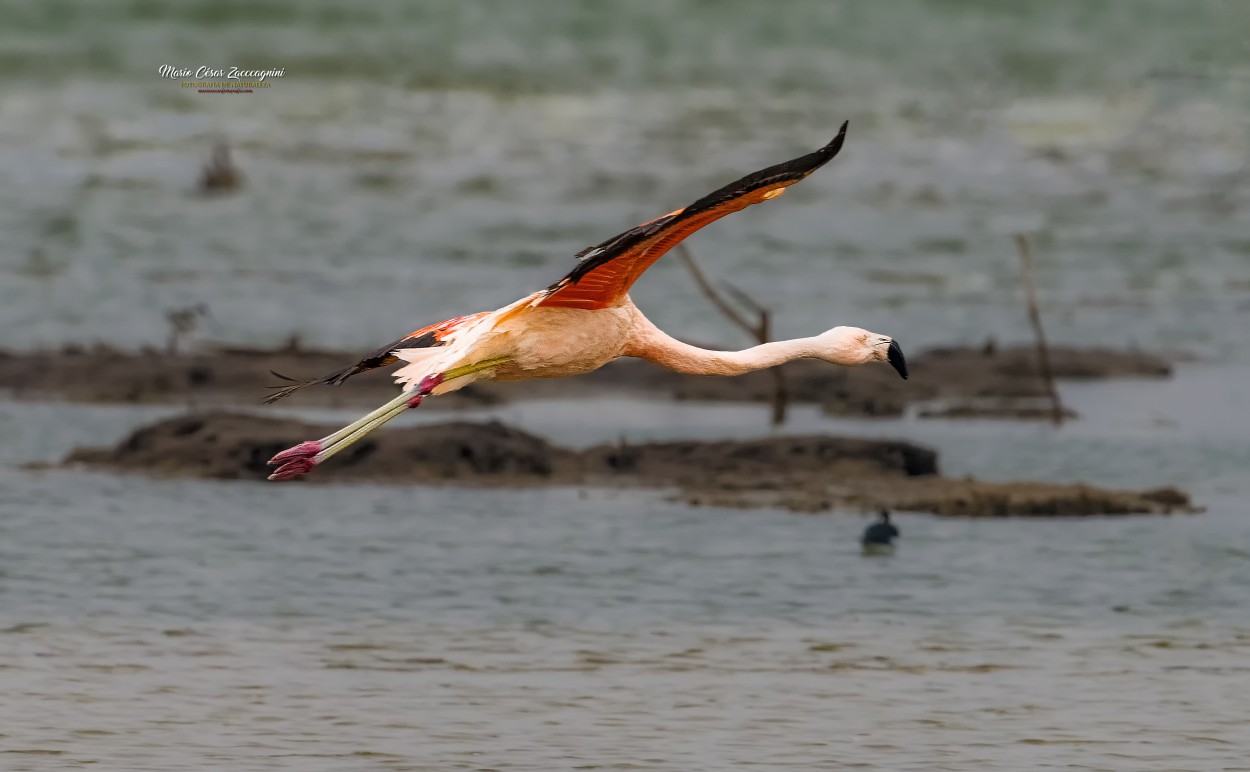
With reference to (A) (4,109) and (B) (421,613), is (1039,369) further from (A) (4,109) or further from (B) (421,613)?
(A) (4,109)

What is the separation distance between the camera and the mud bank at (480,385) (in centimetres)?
2661

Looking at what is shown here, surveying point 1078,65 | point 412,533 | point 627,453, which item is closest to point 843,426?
point 627,453

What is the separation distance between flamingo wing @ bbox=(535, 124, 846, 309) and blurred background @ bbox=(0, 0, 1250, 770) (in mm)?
2774

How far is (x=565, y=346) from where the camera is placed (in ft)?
40.9

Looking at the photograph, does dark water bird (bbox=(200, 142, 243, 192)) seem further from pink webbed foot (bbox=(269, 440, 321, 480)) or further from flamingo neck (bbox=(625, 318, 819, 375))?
pink webbed foot (bbox=(269, 440, 321, 480))

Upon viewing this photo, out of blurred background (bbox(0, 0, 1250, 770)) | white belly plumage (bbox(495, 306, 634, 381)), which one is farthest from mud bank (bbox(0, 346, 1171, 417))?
white belly plumage (bbox(495, 306, 634, 381))

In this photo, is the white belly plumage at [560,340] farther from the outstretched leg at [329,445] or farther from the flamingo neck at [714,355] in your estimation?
the outstretched leg at [329,445]

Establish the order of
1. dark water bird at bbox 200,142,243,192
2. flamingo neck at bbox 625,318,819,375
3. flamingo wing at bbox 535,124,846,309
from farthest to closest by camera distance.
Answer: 1. dark water bird at bbox 200,142,243,192
2. flamingo neck at bbox 625,318,819,375
3. flamingo wing at bbox 535,124,846,309

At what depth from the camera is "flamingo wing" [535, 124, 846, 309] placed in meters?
11.0

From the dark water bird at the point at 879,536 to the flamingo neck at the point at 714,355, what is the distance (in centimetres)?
629

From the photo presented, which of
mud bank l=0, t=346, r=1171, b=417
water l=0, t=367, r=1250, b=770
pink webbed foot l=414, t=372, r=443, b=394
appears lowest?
water l=0, t=367, r=1250, b=770

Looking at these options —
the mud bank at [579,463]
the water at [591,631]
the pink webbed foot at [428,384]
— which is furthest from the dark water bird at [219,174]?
the pink webbed foot at [428,384]

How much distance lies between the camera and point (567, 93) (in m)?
52.7

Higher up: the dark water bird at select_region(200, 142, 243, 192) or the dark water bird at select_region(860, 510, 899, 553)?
the dark water bird at select_region(200, 142, 243, 192)
